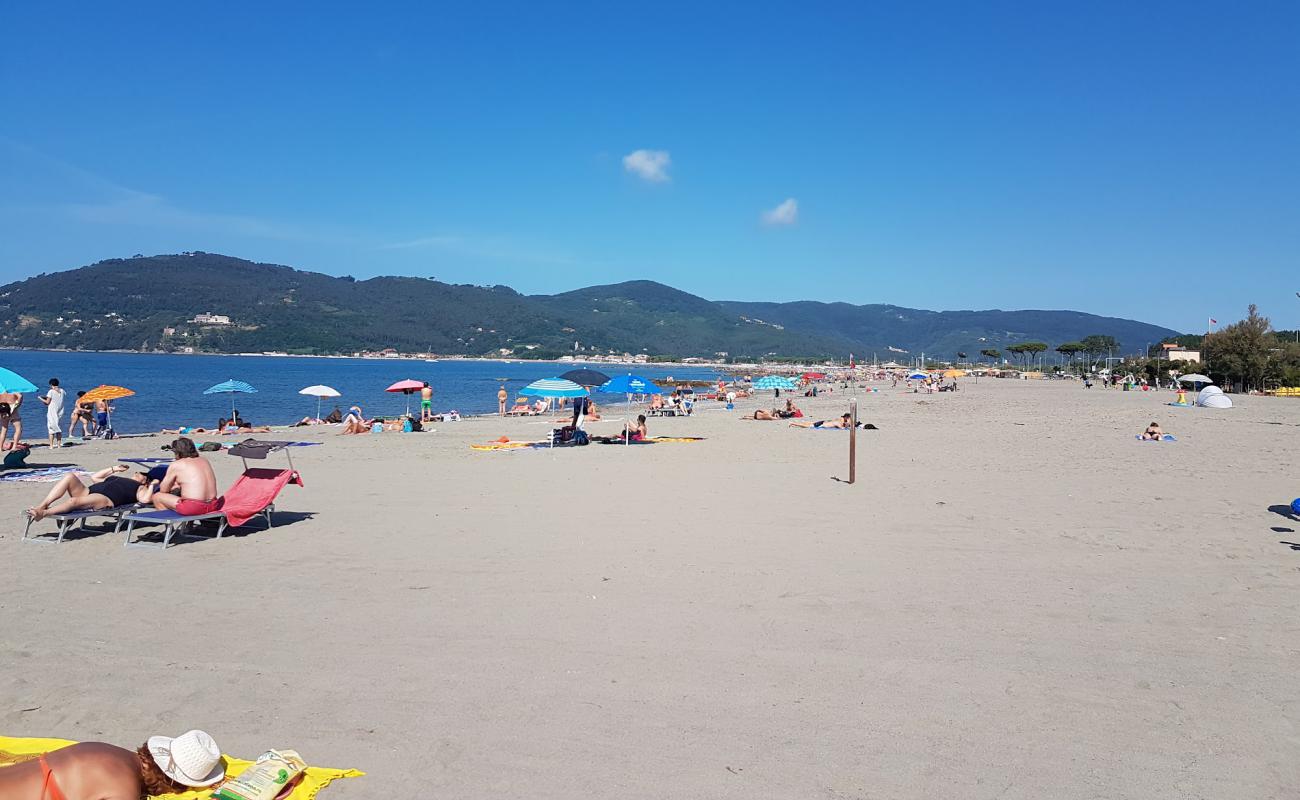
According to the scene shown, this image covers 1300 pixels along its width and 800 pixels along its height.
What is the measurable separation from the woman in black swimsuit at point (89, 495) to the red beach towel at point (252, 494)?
0.79 metres

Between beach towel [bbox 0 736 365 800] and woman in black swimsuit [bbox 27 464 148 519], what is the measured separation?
4.72 metres

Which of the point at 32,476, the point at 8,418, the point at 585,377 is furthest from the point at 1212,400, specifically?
the point at 8,418

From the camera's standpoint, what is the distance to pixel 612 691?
3906 millimetres

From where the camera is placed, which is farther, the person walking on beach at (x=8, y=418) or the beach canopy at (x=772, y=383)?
the beach canopy at (x=772, y=383)

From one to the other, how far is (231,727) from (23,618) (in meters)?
2.48

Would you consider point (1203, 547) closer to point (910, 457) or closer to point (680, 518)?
point (680, 518)

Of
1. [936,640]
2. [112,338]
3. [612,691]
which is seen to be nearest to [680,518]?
[936,640]

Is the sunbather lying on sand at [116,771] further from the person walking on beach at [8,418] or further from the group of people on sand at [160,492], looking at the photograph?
the person walking on beach at [8,418]

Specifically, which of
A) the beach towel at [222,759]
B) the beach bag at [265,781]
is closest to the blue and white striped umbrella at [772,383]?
the beach towel at [222,759]

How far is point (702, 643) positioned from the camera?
459cm

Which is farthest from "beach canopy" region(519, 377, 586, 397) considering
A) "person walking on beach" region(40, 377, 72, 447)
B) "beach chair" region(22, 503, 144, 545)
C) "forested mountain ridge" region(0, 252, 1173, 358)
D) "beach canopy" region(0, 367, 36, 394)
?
"forested mountain ridge" region(0, 252, 1173, 358)

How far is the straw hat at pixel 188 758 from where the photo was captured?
9.31 ft

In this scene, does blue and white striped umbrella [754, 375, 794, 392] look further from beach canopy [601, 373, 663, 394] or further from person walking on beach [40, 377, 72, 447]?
person walking on beach [40, 377, 72, 447]

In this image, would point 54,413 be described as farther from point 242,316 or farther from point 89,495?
point 242,316
